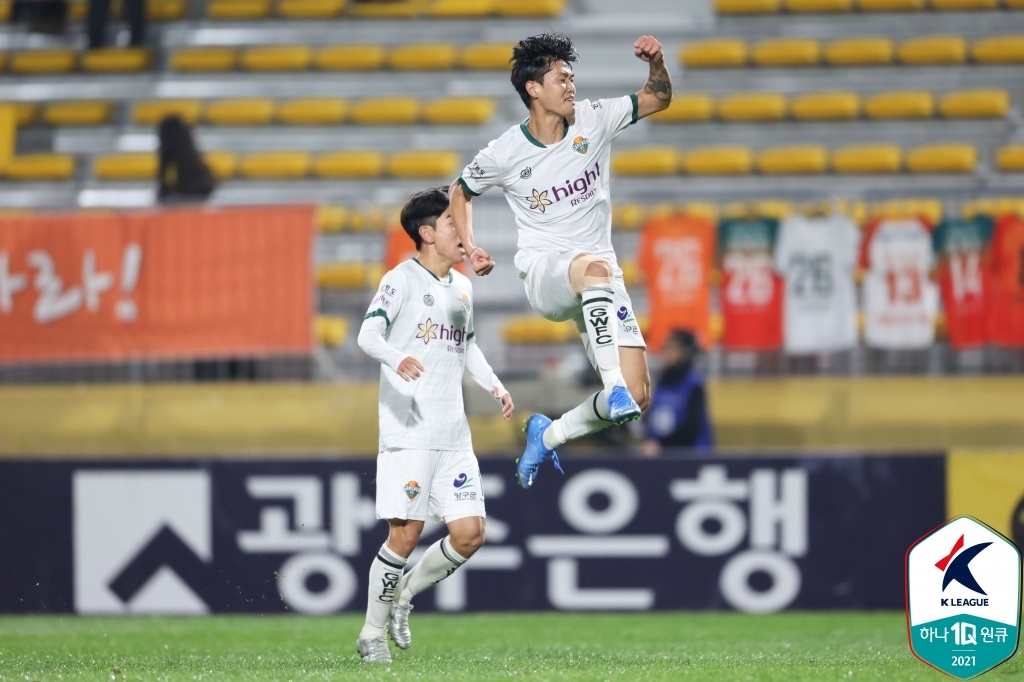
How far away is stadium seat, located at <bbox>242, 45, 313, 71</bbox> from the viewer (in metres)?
16.6

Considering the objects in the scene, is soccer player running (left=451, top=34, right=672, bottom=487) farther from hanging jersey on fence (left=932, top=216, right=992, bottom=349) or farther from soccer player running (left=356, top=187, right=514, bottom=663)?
hanging jersey on fence (left=932, top=216, right=992, bottom=349)

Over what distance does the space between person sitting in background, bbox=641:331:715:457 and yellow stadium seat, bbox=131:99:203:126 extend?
25.7ft

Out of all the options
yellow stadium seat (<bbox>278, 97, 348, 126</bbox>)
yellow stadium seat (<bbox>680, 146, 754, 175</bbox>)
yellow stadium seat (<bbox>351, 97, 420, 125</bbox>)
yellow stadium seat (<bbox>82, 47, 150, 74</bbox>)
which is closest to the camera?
yellow stadium seat (<bbox>680, 146, 754, 175</bbox>)

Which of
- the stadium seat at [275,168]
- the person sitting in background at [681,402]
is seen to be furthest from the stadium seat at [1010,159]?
the stadium seat at [275,168]

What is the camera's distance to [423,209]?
6.67 m

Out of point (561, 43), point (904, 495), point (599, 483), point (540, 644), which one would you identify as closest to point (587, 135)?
point (561, 43)

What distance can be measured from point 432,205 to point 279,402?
5333mm

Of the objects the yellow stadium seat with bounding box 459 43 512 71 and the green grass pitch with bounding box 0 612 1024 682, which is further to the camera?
the yellow stadium seat with bounding box 459 43 512 71

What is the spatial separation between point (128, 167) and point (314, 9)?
3.20 m

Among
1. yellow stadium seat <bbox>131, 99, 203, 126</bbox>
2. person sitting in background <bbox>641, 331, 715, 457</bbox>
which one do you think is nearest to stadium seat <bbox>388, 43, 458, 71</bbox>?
yellow stadium seat <bbox>131, 99, 203, 126</bbox>

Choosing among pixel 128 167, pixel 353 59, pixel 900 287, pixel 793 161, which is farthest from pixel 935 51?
pixel 128 167

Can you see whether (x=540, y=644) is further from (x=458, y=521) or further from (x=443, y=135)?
(x=443, y=135)

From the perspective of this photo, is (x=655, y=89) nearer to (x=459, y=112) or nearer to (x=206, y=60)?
(x=459, y=112)

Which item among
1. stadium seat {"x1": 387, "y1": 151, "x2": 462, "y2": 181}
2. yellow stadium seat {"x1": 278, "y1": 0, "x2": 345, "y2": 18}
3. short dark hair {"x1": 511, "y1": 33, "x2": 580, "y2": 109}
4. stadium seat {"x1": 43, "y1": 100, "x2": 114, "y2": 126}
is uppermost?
yellow stadium seat {"x1": 278, "y1": 0, "x2": 345, "y2": 18}
